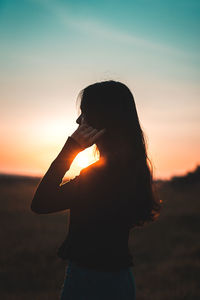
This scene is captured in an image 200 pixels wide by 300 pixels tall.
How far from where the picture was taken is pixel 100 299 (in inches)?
75.0

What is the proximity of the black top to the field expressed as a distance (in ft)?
9.91

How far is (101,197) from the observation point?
1.90m

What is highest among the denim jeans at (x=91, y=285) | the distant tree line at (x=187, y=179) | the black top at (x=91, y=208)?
the black top at (x=91, y=208)

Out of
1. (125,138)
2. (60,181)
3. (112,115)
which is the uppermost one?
(112,115)

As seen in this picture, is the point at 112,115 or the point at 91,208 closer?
the point at 91,208

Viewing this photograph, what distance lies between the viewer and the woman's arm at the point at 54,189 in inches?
73.5

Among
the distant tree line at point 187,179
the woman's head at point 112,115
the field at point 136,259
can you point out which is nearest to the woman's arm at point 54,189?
the woman's head at point 112,115

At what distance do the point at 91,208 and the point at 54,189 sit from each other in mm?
247

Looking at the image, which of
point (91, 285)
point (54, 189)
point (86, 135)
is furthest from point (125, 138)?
point (91, 285)

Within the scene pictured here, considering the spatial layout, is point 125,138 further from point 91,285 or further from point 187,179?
point 187,179

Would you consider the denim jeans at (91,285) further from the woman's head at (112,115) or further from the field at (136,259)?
the field at (136,259)

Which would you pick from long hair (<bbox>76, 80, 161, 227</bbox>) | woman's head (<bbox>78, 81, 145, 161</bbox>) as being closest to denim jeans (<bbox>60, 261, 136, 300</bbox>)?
long hair (<bbox>76, 80, 161, 227</bbox>)

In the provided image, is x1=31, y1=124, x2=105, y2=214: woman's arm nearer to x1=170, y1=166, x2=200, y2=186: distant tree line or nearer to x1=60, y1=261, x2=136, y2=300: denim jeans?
x1=60, y1=261, x2=136, y2=300: denim jeans

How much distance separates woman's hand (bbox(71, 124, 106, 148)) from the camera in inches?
75.2
